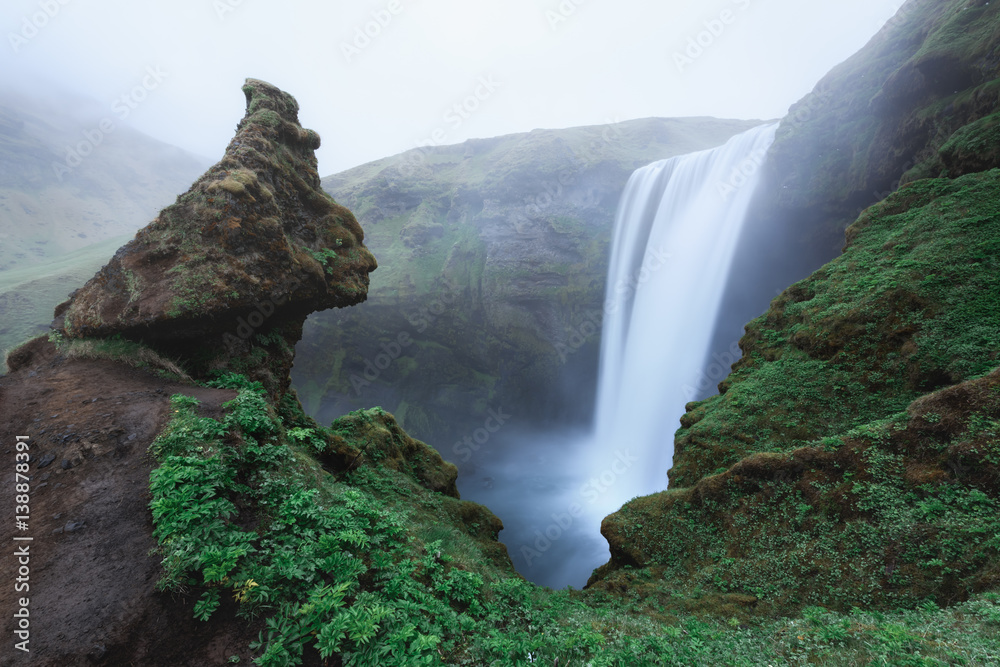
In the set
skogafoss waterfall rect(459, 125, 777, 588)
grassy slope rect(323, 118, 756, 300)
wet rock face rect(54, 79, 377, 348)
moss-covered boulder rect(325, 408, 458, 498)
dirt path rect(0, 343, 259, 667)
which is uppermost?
grassy slope rect(323, 118, 756, 300)

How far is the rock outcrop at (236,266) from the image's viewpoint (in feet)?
25.9

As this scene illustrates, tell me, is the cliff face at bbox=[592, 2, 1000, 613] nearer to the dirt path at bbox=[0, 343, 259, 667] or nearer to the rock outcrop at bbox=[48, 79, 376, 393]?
the dirt path at bbox=[0, 343, 259, 667]

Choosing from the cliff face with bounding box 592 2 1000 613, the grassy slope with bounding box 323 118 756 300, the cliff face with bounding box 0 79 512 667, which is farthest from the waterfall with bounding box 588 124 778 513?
the cliff face with bounding box 0 79 512 667

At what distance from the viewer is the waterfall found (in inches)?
1001

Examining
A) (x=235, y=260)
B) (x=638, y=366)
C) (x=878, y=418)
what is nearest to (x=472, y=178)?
(x=638, y=366)

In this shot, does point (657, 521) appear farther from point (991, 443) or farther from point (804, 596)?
point (991, 443)

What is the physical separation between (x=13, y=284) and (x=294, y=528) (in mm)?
41377

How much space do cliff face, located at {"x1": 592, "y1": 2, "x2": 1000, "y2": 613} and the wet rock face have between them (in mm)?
10575

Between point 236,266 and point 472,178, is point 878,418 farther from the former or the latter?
point 472,178

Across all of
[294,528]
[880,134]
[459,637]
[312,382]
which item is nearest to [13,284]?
[312,382]

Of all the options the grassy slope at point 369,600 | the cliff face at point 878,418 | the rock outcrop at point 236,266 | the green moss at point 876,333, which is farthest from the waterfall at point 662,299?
the rock outcrop at point 236,266

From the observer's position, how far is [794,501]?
776cm

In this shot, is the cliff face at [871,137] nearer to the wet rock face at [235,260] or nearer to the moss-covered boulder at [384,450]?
the moss-covered boulder at [384,450]

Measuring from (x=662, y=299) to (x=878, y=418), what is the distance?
20.9m
